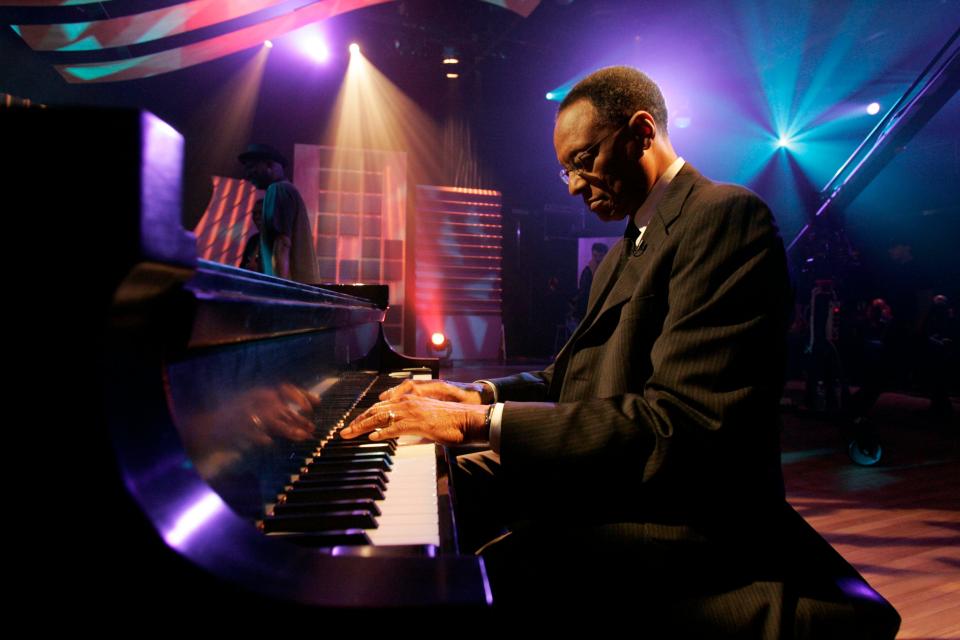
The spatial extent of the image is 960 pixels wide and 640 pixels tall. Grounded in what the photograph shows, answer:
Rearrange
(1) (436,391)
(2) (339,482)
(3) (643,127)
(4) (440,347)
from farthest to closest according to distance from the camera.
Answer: (4) (440,347), (1) (436,391), (3) (643,127), (2) (339,482)

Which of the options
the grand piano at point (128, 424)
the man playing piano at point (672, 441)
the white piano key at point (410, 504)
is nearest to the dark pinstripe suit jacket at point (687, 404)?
the man playing piano at point (672, 441)

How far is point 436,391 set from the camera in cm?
145

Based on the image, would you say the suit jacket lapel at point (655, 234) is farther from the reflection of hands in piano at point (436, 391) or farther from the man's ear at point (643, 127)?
the reflection of hands in piano at point (436, 391)

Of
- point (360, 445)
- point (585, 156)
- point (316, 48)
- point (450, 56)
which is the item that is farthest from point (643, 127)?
point (316, 48)

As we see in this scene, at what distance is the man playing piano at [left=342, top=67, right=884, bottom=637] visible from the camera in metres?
0.94

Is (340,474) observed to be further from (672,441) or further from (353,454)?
(672,441)

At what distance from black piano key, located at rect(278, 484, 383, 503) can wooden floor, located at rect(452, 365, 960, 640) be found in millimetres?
2212

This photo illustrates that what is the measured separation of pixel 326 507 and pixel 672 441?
538 mm

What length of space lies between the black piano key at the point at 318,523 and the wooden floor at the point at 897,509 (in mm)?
2271

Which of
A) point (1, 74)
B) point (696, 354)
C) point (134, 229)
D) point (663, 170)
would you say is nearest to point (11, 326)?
point (134, 229)

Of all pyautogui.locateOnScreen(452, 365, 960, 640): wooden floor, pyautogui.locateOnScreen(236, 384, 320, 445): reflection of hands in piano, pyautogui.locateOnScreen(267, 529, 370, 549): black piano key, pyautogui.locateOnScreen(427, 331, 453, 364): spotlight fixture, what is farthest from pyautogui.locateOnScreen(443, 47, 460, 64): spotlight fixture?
pyautogui.locateOnScreen(267, 529, 370, 549): black piano key

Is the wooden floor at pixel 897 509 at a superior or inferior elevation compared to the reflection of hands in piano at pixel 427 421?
inferior

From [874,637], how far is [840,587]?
0.27 ft

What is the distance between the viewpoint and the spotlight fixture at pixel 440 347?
9.36 m
